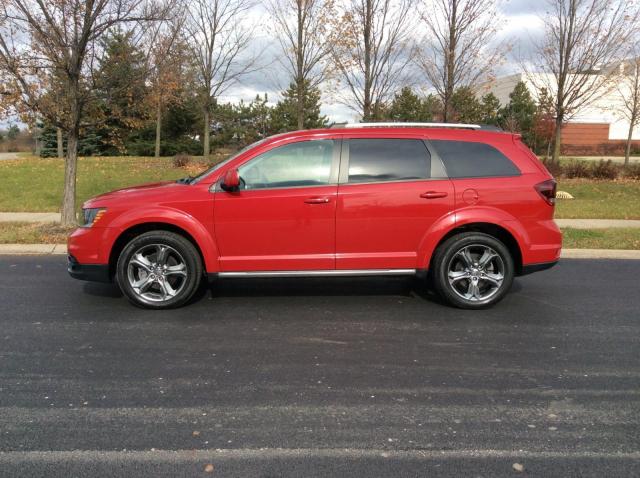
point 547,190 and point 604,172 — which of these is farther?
point 604,172

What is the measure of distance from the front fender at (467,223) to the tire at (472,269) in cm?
14

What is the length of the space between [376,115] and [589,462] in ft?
51.9

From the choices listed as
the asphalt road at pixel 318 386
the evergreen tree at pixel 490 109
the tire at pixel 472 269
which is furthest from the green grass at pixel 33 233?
the evergreen tree at pixel 490 109

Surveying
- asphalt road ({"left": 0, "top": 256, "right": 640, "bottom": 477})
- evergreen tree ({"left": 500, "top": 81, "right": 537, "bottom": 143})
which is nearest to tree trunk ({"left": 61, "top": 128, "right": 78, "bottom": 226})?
asphalt road ({"left": 0, "top": 256, "right": 640, "bottom": 477})

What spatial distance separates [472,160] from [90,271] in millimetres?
4042

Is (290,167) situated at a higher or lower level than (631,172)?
lower

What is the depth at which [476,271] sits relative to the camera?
18.3 feet

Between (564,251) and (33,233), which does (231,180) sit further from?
(564,251)

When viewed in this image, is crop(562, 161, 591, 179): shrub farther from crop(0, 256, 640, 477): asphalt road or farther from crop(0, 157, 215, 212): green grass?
crop(0, 256, 640, 477): asphalt road

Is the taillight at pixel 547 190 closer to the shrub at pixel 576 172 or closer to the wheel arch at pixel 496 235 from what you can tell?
the wheel arch at pixel 496 235

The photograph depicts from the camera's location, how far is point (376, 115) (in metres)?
17.8

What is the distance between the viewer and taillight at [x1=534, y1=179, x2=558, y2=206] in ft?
18.0

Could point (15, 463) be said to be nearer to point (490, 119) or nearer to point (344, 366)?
point (344, 366)

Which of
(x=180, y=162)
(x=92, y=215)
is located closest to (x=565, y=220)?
(x=92, y=215)
